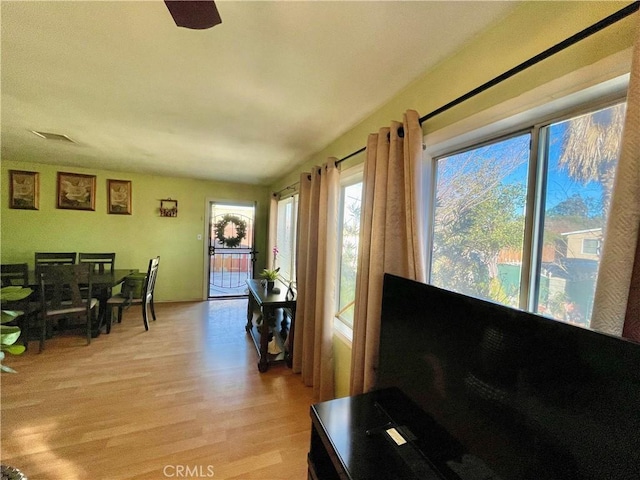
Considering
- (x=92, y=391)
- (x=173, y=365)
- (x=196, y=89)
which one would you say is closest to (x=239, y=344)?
(x=173, y=365)

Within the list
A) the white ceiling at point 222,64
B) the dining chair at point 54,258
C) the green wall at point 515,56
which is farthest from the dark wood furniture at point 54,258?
the green wall at point 515,56

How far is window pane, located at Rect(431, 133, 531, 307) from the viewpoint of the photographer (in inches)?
45.1

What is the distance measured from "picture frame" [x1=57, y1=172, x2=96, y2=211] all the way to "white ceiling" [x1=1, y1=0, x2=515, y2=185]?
5.72ft

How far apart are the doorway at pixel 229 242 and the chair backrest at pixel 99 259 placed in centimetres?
151

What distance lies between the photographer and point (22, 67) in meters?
1.53

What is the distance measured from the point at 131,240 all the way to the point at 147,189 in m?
0.94

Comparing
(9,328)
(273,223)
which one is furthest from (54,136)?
(273,223)

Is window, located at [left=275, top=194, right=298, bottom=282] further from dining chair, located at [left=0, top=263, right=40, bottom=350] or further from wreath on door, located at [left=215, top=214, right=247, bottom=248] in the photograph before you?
dining chair, located at [left=0, top=263, right=40, bottom=350]

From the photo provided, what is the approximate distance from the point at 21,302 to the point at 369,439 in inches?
156

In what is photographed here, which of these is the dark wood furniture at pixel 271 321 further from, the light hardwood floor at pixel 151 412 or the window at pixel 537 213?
the window at pixel 537 213

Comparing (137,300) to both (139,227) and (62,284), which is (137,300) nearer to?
(62,284)

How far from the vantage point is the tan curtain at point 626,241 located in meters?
0.64

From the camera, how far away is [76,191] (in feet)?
13.8

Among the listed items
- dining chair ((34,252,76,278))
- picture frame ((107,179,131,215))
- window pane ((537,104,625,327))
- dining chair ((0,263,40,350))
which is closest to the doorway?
picture frame ((107,179,131,215))
